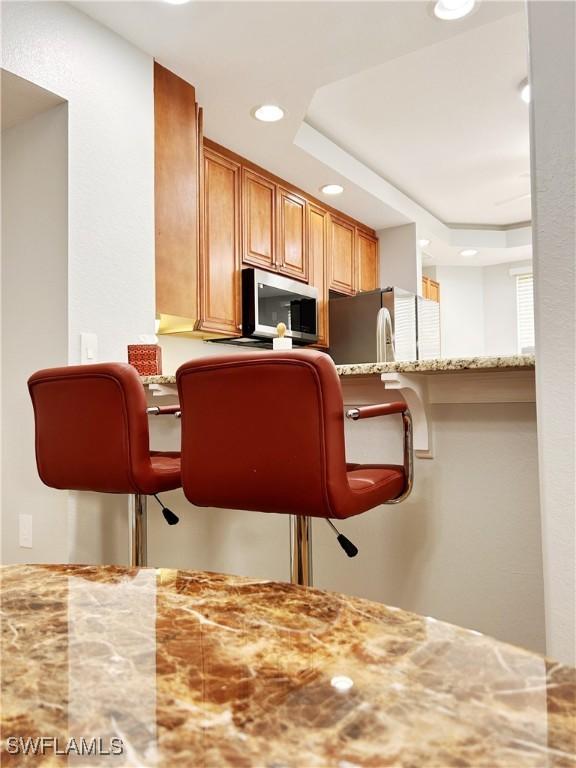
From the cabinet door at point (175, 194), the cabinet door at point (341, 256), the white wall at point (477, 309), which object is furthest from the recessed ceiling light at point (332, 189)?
the white wall at point (477, 309)

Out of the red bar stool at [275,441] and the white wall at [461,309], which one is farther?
the white wall at [461,309]

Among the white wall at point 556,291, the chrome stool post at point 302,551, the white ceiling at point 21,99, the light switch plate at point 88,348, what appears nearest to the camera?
the white wall at point 556,291

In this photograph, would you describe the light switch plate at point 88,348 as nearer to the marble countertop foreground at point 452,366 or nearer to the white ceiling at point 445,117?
the marble countertop foreground at point 452,366

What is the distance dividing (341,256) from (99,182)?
262 cm

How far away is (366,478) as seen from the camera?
1374 mm

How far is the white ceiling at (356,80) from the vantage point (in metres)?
2.35

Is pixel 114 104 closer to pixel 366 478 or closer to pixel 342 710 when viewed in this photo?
pixel 366 478

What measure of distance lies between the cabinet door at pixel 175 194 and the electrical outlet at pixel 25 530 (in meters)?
1.05

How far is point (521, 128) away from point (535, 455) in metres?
2.87

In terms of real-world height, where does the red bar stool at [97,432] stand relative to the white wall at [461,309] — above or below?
below

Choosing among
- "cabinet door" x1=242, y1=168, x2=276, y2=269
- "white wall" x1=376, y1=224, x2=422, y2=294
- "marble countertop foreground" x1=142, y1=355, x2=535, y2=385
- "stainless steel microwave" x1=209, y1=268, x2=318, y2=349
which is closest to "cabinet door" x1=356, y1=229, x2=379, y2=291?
"white wall" x1=376, y1=224, x2=422, y2=294

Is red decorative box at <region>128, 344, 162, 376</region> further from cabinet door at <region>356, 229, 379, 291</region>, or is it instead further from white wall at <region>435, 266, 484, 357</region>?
white wall at <region>435, 266, 484, 357</region>

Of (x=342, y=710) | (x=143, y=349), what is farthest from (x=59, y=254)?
(x=342, y=710)

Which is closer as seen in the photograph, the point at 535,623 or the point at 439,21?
the point at 535,623
